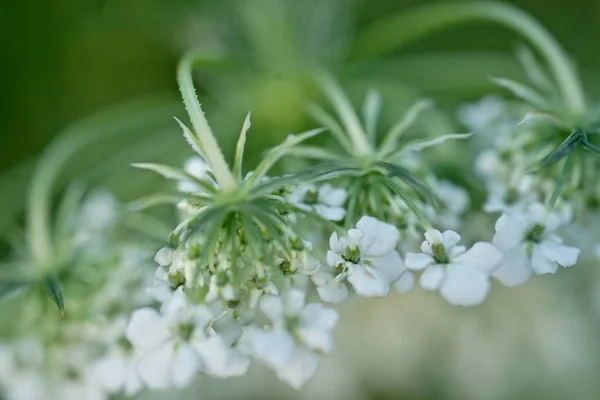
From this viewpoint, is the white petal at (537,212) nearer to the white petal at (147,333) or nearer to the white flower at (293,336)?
the white flower at (293,336)

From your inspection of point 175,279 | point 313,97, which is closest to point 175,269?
point 175,279

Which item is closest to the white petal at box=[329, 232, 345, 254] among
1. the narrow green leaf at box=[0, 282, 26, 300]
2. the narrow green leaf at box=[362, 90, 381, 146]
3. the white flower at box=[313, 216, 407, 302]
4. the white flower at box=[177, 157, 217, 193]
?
the white flower at box=[313, 216, 407, 302]

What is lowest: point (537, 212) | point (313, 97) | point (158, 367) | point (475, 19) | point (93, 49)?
point (158, 367)

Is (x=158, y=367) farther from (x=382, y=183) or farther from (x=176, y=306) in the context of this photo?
(x=382, y=183)

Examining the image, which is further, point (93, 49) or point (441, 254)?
point (93, 49)

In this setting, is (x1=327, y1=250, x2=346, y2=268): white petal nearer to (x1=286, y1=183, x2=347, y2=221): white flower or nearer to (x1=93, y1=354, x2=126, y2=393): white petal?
(x1=286, y1=183, x2=347, y2=221): white flower

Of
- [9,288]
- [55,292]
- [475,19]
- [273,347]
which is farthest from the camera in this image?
[475,19]
